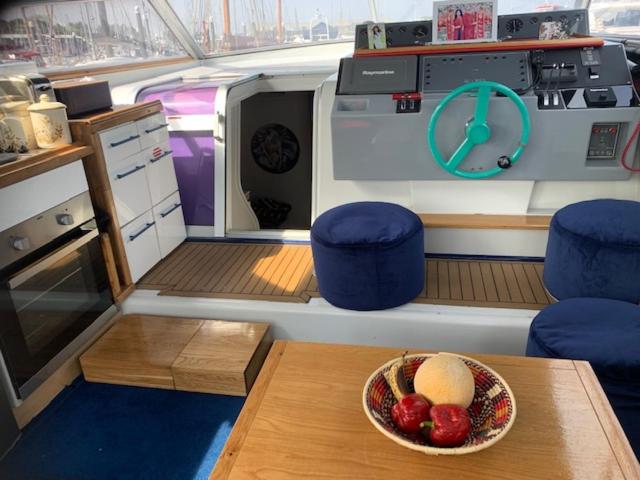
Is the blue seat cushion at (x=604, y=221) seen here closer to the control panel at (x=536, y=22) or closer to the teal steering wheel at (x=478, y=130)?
the teal steering wheel at (x=478, y=130)

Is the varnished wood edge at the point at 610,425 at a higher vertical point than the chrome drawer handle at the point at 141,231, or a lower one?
higher

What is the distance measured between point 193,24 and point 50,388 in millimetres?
3076

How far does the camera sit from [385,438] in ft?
3.23

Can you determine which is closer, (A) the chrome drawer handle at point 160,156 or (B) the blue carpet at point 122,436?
(B) the blue carpet at point 122,436

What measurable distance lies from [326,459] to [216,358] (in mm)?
1082

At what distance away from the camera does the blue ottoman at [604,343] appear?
1322 mm

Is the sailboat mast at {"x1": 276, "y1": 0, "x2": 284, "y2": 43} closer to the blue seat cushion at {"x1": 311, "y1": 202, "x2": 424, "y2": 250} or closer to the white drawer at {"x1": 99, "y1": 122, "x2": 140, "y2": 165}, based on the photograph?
the white drawer at {"x1": 99, "y1": 122, "x2": 140, "y2": 165}

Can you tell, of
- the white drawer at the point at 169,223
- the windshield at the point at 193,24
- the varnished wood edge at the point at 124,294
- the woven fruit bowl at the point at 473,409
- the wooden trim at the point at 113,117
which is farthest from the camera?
the windshield at the point at 193,24

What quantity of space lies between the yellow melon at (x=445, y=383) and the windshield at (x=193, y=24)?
1927 mm

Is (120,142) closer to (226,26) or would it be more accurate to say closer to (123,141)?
(123,141)

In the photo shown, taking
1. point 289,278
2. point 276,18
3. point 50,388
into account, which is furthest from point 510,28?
point 276,18

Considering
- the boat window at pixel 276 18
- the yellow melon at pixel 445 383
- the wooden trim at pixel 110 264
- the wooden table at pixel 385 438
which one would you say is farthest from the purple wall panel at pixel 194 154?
the yellow melon at pixel 445 383

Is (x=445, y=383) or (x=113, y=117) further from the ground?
(x=113, y=117)

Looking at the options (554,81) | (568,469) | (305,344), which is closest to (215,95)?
(554,81)
